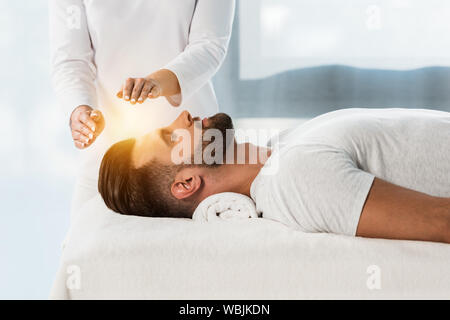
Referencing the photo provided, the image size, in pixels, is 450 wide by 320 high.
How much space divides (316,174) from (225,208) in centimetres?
27

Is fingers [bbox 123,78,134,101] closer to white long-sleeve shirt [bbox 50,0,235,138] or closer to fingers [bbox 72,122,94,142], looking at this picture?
fingers [bbox 72,122,94,142]

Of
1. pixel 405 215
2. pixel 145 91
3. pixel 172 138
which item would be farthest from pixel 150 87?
pixel 405 215

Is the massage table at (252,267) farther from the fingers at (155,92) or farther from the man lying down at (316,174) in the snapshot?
the fingers at (155,92)

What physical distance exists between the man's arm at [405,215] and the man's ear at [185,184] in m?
0.42

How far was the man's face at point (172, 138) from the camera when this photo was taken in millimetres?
1252

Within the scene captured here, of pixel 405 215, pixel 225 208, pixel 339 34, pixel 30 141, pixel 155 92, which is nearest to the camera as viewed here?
pixel 405 215

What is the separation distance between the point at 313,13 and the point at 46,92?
148 centimetres

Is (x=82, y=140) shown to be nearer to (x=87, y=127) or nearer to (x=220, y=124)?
(x=87, y=127)

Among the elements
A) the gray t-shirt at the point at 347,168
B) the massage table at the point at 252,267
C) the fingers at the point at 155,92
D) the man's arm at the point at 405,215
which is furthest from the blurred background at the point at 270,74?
the man's arm at the point at 405,215

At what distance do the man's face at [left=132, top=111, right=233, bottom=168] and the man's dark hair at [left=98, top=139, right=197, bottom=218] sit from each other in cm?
2

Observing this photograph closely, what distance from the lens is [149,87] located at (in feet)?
4.16

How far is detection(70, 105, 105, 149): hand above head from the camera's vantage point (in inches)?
48.6

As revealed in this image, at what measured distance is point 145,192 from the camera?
4.10 ft
